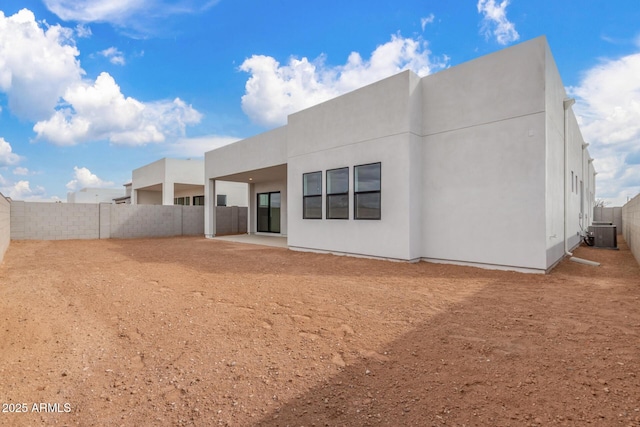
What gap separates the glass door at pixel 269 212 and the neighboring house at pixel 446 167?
5.72 meters

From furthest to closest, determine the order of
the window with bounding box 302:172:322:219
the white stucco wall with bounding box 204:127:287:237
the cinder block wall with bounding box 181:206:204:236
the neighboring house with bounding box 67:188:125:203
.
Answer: the neighboring house with bounding box 67:188:125:203 → the cinder block wall with bounding box 181:206:204:236 → the white stucco wall with bounding box 204:127:287:237 → the window with bounding box 302:172:322:219

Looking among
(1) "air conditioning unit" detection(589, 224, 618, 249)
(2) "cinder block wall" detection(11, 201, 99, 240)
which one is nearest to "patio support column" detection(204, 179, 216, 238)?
(2) "cinder block wall" detection(11, 201, 99, 240)

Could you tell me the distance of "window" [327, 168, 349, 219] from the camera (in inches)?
348

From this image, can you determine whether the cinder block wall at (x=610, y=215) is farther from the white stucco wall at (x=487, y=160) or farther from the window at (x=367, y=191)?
the window at (x=367, y=191)

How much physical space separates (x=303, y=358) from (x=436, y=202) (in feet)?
18.8

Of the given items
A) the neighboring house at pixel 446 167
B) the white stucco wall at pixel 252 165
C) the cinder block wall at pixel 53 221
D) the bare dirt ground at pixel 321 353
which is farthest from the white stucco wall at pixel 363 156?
A: the cinder block wall at pixel 53 221

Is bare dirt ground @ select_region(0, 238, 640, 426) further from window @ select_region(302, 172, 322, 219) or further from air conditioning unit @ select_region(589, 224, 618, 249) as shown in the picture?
air conditioning unit @ select_region(589, 224, 618, 249)

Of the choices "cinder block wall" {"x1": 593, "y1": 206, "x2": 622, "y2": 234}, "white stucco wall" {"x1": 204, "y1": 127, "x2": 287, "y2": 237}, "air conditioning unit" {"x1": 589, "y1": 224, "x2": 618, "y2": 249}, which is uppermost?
"white stucco wall" {"x1": 204, "y1": 127, "x2": 287, "y2": 237}

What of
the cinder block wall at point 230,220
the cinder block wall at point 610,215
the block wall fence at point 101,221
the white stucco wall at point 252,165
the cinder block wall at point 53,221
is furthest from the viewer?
the cinder block wall at point 230,220

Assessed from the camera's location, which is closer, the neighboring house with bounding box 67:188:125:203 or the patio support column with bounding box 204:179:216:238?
the patio support column with bounding box 204:179:216:238

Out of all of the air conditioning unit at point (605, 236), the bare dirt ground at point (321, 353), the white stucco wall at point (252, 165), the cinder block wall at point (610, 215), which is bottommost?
the bare dirt ground at point (321, 353)

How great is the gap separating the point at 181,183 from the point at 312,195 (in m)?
14.1

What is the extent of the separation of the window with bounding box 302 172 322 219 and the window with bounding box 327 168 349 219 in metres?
0.40

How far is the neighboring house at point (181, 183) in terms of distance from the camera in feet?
65.9
